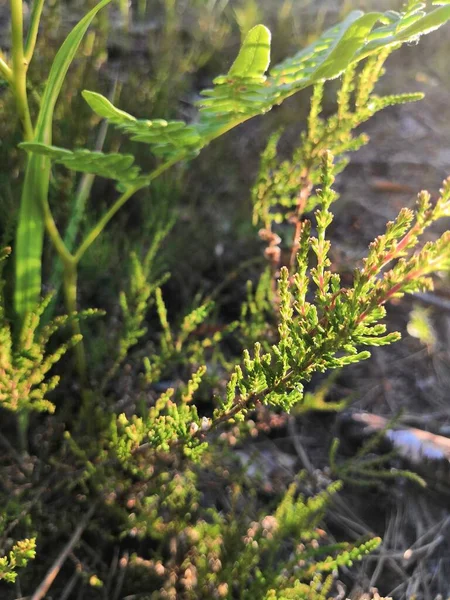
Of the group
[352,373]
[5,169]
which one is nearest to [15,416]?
[5,169]

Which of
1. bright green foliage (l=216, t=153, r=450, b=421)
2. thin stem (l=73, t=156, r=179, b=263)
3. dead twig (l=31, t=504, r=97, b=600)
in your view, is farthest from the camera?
dead twig (l=31, t=504, r=97, b=600)

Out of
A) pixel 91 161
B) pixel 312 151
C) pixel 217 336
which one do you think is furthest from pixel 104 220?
pixel 312 151

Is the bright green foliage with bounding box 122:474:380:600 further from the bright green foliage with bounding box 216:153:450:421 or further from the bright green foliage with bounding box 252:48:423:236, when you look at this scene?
the bright green foliage with bounding box 252:48:423:236

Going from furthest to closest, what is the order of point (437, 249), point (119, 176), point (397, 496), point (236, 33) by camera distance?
point (236, 33)
point (397, 496)
point (119, 176)
point (437, 249)

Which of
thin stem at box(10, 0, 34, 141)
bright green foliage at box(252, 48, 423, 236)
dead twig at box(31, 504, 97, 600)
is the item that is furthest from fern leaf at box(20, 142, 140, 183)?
dead twig at box(31, 504, 97, 600)

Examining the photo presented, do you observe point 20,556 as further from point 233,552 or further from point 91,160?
point 91,160

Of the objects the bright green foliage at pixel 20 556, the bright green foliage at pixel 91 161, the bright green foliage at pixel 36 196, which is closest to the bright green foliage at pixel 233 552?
the bright green foliage at pixel 20 556

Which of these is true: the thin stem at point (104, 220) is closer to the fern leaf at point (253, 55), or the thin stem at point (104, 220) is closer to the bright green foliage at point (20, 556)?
the fern leaf at point (253, 55)

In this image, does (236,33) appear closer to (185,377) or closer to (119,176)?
(185,377)
